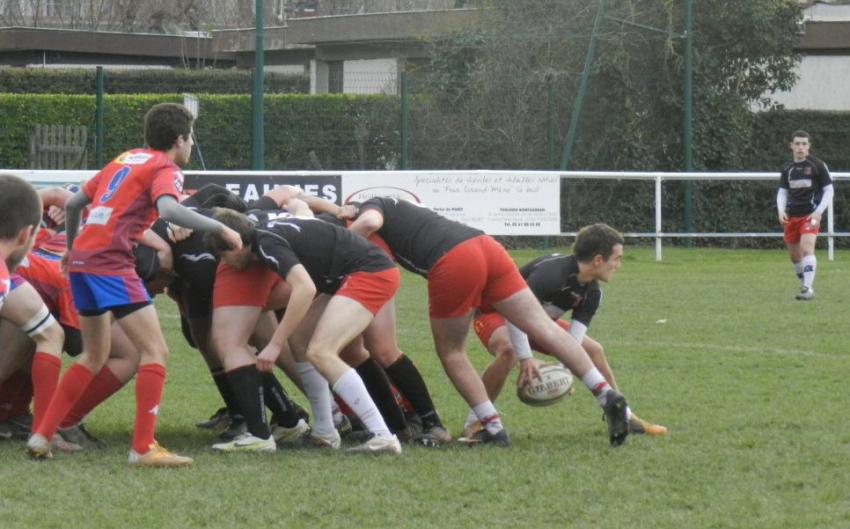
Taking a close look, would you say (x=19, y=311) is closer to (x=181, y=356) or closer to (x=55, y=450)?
(x=55, y=450)

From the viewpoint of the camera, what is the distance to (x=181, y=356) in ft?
35.1

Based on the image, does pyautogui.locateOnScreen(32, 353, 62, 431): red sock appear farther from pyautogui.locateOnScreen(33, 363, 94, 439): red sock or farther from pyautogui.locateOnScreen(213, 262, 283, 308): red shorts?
pyautogui.locateOnScreen(213, 262, 283, 308): red shorts

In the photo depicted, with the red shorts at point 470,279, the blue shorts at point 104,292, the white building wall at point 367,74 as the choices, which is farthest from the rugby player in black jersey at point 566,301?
the white building wall at point 367,74

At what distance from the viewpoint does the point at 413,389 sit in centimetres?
747

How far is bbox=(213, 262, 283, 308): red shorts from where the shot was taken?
6980 millimetres

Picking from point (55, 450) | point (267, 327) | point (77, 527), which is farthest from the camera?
point (267, 327)

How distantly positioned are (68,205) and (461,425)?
253cm

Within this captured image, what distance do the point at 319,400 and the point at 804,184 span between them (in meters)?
10.3

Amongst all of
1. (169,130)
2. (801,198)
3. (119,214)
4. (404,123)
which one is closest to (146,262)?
(119,214)

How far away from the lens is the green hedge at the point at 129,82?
84.7 ft

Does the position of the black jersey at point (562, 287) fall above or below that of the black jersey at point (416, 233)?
below

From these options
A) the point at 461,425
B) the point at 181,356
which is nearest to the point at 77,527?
the point at 461,425

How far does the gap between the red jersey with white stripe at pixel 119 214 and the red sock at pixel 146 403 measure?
476mm

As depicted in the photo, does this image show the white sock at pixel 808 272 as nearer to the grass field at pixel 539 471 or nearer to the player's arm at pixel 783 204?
the player's arm at pixel 783 204
